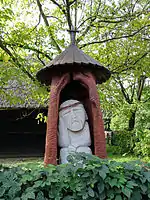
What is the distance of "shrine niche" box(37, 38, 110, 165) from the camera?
3.08 m

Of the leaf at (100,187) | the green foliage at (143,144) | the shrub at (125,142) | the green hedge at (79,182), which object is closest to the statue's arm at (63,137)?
the green hedge at (79,182)

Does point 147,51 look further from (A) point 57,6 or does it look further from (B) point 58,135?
(B) point 58,135

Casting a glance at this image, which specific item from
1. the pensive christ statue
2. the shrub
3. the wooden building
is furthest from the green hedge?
the wooden building

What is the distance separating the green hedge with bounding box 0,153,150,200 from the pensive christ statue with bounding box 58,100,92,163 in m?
1.28

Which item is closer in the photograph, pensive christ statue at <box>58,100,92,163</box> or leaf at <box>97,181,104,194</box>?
leaf at <box>97,181,104,194</box>

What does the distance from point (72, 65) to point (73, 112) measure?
621 mm

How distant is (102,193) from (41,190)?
0.45 m

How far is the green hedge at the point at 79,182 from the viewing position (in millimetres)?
1778

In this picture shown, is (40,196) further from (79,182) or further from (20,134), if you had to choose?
(20,134)

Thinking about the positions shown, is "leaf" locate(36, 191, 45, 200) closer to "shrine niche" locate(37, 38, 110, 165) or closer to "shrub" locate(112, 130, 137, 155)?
"shrine niche" locate(37, 38, 110, 165)

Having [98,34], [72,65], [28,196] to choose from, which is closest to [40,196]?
[28,196]

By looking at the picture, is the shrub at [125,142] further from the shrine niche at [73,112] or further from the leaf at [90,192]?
the leaf at [90,192]

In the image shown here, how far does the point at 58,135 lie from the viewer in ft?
10.6

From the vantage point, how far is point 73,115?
327 cm
